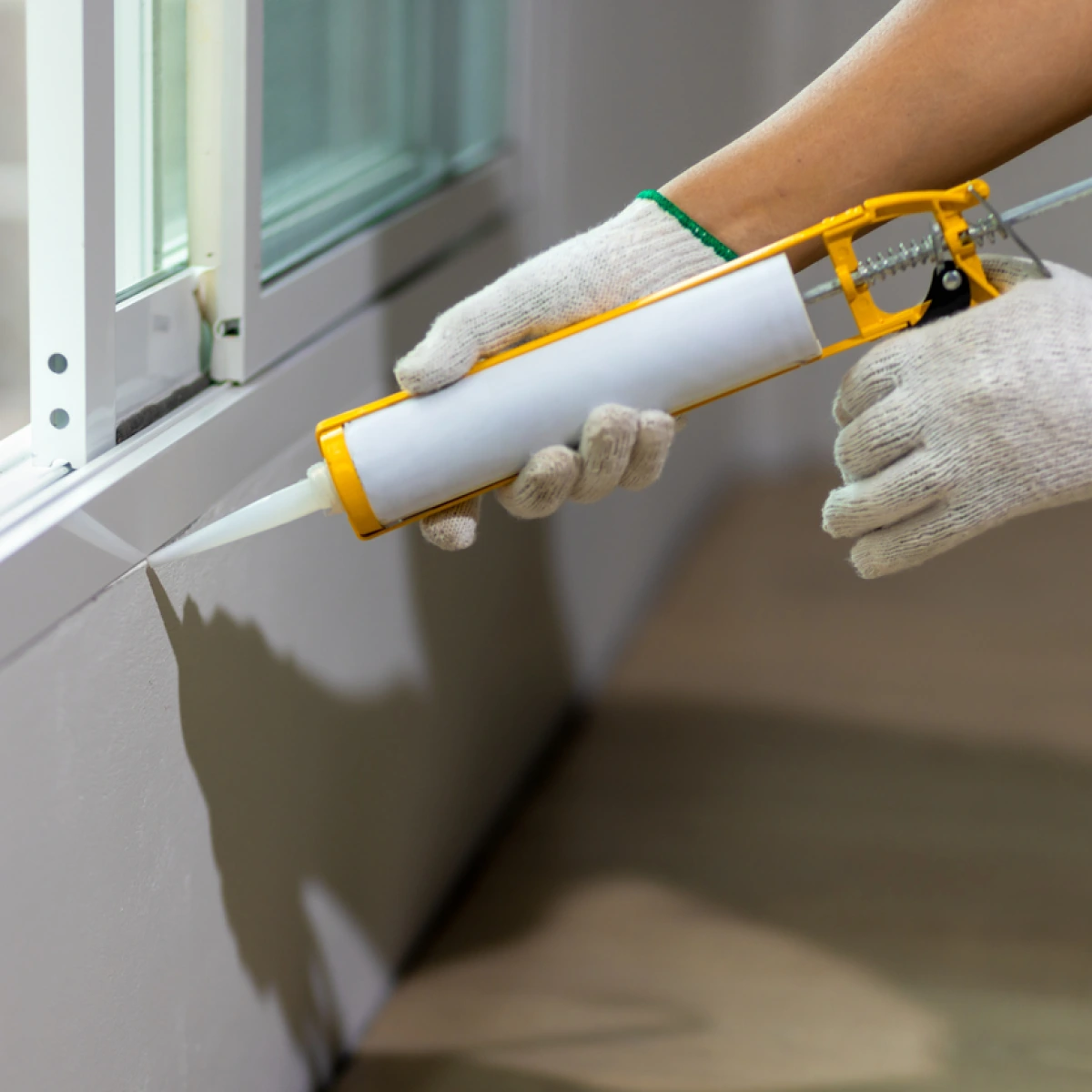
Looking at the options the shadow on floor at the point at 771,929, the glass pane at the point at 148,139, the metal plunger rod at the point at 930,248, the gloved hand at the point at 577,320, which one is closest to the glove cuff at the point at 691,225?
the gloved hand at the point at 577,320

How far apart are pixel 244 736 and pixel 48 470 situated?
0.90 feet

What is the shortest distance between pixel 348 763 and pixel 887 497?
0.55m

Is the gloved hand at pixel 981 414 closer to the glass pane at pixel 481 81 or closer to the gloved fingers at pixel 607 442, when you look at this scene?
the gloved fingers at pixel 607 442

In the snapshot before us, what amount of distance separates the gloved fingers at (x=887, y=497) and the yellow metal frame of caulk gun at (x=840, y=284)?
0.29 feet

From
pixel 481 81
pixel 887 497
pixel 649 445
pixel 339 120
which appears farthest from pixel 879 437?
pixel 481 81

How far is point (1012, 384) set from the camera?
2.63 ft

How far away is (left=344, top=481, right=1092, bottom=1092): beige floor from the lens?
1.16 meters

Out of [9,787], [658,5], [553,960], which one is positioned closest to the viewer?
[9,787]

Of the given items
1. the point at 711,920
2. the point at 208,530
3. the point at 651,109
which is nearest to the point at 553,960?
the point at 711,920

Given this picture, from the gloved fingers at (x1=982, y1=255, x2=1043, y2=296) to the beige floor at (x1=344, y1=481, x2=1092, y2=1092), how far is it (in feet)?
2.24

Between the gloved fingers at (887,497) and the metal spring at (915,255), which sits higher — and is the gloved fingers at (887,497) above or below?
below

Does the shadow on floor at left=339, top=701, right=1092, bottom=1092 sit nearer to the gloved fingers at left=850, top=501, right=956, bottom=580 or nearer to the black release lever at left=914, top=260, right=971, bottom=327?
the gloved fingers at left=850, top=501, right=956, bottom=580

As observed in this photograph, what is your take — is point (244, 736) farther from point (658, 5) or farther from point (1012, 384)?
point (658, 5)

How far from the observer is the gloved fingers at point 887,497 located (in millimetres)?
816
